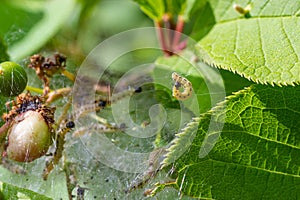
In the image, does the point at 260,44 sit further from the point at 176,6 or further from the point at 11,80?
the point at 11,80

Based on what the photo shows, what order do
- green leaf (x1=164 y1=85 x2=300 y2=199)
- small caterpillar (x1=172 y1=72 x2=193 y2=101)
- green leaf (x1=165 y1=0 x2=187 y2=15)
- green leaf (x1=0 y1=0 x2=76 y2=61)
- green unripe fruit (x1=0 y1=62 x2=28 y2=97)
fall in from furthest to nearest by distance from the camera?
green leaf (x1=0 y1=0 x2=76 y2=61) < green leaf (x1=165 y1=0 x2=187 y2=15) < green unripe fruit (x1=0 y1=62 x2=28 y2=97) < small caterpillar (x1=172 y1=72 x2=193 y2=101) < green leaf (x1=164 y1=85 x2=300 y2=199)

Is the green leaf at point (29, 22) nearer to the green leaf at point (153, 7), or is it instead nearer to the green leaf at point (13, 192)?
the green leaf at point (153, 7)

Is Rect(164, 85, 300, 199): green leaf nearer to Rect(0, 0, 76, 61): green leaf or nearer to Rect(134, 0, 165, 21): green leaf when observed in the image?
Rect(134, 0, 165, 21): green leaf

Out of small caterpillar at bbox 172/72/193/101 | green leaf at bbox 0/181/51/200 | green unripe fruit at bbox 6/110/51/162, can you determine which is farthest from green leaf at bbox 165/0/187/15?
green leaf at bbox 0/181/51/200

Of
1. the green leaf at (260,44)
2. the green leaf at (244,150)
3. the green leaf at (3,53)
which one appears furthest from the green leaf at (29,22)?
the green leaf at (244,150)

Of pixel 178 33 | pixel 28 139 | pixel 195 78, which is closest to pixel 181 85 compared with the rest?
pixel 195 78
